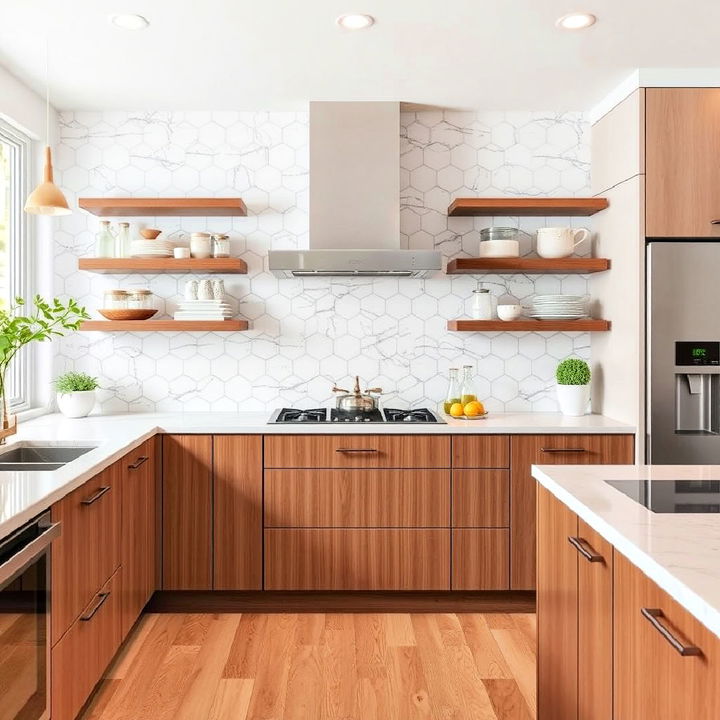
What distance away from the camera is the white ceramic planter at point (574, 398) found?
3.75m

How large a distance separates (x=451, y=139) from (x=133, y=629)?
2884 millimetres

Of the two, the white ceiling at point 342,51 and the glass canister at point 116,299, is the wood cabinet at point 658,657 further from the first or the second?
the glass canister at point 116,299

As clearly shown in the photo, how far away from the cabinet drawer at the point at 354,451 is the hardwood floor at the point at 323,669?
70cm

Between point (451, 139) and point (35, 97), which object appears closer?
point (35, 97)

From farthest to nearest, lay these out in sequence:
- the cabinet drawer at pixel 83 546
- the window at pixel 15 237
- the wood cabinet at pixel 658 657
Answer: the window at pixel 15 237
the cabinet drawer at pixel 83 546
the wood cabinet at pixel 658 657

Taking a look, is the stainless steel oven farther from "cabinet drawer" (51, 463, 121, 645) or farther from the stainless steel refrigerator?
the stainless steel refrigerator

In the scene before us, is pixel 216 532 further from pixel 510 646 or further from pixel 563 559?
pixel 563 559

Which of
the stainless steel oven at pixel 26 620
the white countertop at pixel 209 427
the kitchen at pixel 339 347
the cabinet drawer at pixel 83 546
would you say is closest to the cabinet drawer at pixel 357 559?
the kitchen at pixel 339 347

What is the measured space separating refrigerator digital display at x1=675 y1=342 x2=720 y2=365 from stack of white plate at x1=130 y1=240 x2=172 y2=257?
249 cm

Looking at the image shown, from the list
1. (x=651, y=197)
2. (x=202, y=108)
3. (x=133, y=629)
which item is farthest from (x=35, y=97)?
(x=651, y=197)

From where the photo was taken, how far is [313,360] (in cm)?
405

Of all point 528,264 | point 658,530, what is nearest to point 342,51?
point 528,264

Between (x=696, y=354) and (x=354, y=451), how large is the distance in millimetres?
1599

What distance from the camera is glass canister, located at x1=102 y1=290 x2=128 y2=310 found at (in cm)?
380
